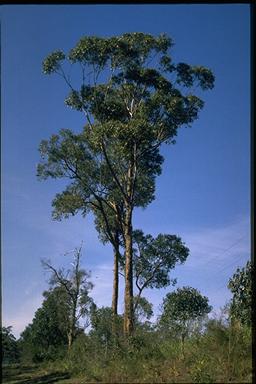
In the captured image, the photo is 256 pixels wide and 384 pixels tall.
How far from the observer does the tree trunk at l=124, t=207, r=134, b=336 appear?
572 inches

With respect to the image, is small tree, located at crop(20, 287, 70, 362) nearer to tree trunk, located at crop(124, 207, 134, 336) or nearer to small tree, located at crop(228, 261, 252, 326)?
tree trunk, located at crop(124, 207, 134, 336)

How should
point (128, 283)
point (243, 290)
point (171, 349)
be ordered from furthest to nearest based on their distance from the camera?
point (128, 283), point (243, 290), point (171, 349)

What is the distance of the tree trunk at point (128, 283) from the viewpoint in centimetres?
1453

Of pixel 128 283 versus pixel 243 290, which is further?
pixel 128 283

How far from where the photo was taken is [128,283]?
624 inches

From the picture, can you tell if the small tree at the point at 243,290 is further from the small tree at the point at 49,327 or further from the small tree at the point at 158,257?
the small tree at the point at 49,327

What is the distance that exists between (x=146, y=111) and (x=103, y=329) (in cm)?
713

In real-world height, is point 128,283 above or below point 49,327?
above

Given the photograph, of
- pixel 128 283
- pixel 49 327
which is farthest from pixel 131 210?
pixel 49 327

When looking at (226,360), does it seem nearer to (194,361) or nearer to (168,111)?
(194,361)

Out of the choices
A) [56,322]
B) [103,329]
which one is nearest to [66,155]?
[103,329]

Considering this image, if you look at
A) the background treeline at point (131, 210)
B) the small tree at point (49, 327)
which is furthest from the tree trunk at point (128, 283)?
the small tree at point (49, 327)

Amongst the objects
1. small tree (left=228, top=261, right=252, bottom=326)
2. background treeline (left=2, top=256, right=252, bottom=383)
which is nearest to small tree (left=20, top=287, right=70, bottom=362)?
background treeline (left=2, top=256, right=252, bottom=383)

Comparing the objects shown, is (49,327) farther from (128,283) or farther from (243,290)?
(243,290)
